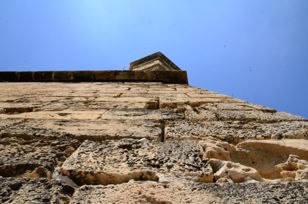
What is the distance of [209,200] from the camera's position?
3.77 ft

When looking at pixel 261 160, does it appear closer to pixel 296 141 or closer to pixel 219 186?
pixel 296 141

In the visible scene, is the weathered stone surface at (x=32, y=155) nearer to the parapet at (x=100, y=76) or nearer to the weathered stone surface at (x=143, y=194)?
the weathered stone surface at (x=143, y=194)

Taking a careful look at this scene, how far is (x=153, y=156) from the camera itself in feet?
5.12

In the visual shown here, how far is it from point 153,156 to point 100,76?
13.3 feet

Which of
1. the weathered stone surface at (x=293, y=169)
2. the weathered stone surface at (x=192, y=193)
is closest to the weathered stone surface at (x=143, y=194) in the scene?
the weathered stone surface at (x=192, y=193)

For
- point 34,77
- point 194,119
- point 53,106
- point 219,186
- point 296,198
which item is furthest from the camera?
point 34,77

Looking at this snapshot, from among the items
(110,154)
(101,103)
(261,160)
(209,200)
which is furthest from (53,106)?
(209,200)

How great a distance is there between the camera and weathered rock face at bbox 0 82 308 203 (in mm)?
1207

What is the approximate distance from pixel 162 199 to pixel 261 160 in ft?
2.30

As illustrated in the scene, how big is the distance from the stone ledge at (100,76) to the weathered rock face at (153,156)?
2.62 metres

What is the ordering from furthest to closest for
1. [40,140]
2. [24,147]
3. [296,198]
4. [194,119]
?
[194,119] → [40,140] → [24,147] → [296,198]

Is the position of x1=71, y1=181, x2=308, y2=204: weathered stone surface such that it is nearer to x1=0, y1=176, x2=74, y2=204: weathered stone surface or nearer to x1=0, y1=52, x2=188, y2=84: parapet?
x1=0, y1=176, x2=74, y2=204: weathered stone surface

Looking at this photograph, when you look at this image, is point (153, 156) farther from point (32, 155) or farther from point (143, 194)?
point (32, 155)

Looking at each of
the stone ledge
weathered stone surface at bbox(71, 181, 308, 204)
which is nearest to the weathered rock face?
weathered stone surface at bbox(71, 181, 308, 204)
